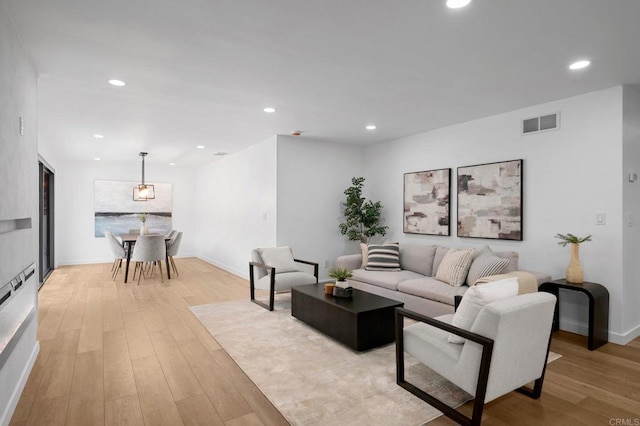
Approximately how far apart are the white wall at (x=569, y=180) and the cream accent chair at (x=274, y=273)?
229cm

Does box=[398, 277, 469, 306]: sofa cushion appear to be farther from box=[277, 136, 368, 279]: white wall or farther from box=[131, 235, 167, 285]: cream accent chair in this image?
box=[131, 235, 167, 285]: cream accent chair

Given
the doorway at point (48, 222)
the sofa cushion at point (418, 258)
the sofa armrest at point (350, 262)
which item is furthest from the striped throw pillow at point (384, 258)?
the doorway at point (48, 222)

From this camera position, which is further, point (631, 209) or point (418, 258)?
point (418, 258)

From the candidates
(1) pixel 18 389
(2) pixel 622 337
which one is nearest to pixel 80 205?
(1) pixel 18 389

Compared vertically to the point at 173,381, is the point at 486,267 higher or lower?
higher

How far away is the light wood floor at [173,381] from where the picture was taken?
2268 millimetres

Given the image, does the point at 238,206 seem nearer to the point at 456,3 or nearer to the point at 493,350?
the point at 456,3

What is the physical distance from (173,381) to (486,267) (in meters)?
3.24

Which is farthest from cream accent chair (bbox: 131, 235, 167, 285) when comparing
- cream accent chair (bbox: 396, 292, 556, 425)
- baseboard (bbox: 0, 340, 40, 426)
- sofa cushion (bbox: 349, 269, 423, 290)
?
cream accent chair (bbox: 396, 292, 556, 425)

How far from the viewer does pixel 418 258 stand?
5020 mm

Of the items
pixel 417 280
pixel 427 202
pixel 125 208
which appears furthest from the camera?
pixel 125 208

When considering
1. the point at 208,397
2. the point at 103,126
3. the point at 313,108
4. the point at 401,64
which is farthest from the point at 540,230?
the point at 103,126

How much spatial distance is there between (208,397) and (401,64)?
2.98 meters

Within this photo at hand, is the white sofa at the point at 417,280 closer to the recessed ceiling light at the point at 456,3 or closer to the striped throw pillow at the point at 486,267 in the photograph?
the striped throw pillow at the point at 486,267
